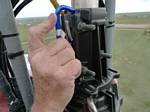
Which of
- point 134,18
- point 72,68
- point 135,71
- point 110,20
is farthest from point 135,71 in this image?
point 72,68

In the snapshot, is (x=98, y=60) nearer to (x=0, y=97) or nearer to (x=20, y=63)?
(x=20, y=63)

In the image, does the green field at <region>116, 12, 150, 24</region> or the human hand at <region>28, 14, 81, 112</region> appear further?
the green field at <region>116, 12, 150, 24</region>

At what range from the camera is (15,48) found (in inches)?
32.3

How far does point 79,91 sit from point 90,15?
21cm

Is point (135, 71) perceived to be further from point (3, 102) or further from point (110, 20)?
point (3, 102)

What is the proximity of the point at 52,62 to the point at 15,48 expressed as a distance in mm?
218

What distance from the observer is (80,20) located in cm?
76

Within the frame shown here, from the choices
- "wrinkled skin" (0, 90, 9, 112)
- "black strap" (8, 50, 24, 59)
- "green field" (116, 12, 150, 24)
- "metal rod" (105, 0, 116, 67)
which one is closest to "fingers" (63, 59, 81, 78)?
"black strap" (8, 50, 24, 59)

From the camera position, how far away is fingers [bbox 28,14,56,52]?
2.12 feet

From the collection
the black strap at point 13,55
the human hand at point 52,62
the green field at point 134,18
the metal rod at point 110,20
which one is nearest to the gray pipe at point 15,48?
the black strap at point 13,55

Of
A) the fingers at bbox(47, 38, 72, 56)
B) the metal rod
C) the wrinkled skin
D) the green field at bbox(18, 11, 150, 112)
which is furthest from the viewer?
the green field at bbox(18, 11, 150, 112)

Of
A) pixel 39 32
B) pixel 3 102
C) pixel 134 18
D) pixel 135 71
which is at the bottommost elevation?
pixel 135 71

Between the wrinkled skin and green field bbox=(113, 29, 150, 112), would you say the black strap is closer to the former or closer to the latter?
the wrinkled skin

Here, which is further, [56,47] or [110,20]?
[110,20]
